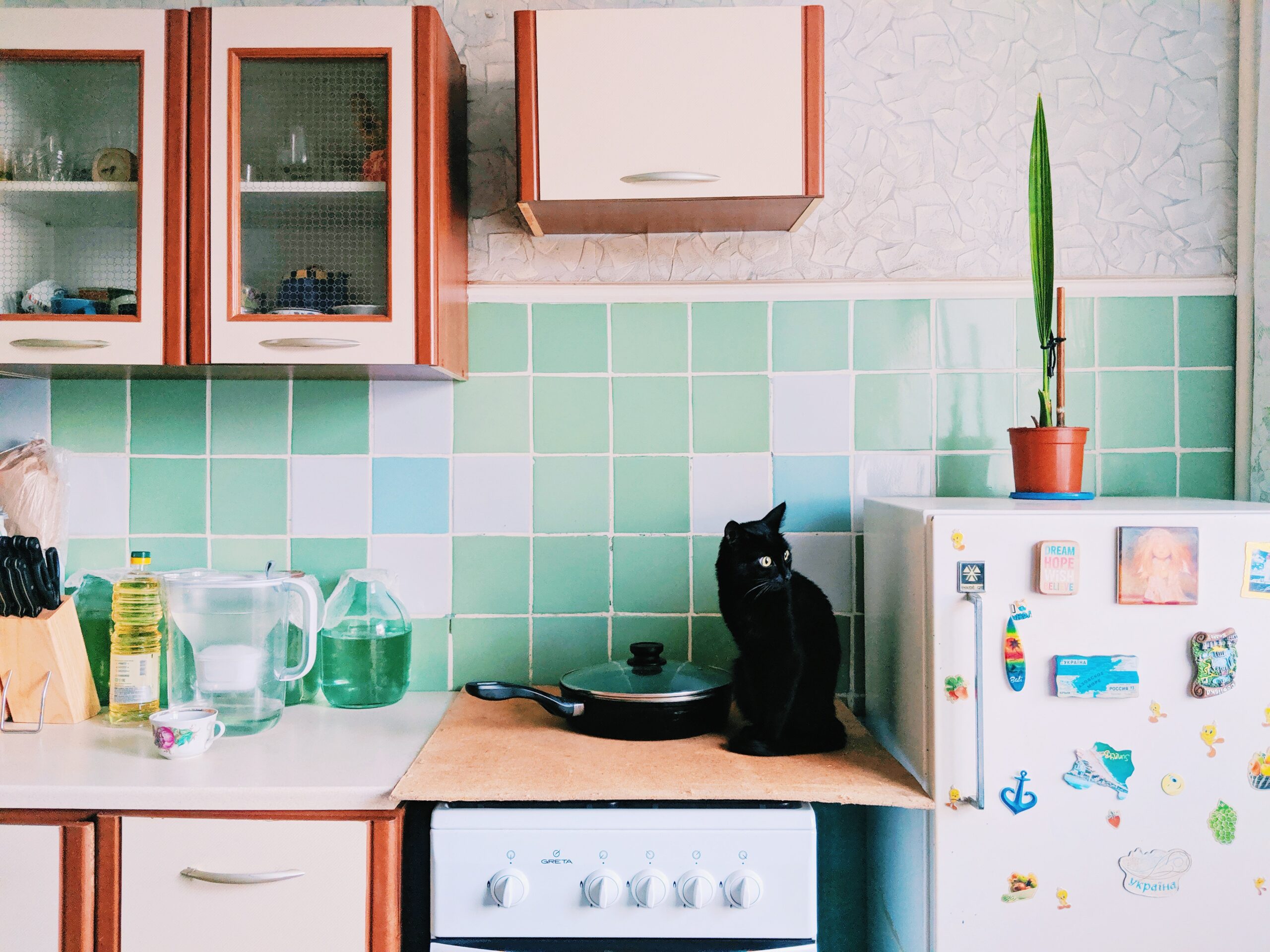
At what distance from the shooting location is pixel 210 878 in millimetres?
1191

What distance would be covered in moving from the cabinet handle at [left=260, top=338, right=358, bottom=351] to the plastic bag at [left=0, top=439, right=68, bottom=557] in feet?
2.18

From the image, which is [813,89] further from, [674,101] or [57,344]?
[57,344]

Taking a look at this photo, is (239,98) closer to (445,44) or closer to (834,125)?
(445,44)

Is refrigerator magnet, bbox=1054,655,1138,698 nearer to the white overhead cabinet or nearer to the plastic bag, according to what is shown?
the white overhead cabinet

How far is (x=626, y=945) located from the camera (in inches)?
46.8

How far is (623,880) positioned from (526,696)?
34 centimetres

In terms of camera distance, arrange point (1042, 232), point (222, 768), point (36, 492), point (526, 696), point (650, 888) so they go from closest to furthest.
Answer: point (650, 888) → point (222, 768) → point (526, 696) → point (1042, 232) → point (36, 492)

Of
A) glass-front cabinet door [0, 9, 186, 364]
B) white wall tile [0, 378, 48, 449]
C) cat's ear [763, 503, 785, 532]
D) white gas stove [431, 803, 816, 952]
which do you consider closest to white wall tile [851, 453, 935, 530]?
cat's ear [763, 503, 785, 532]

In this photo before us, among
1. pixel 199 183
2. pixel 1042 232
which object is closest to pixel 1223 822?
pixel 1042 232

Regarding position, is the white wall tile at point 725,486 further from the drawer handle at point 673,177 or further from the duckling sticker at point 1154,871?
the duckling sticker at point 1154,871

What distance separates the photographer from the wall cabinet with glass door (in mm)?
1407

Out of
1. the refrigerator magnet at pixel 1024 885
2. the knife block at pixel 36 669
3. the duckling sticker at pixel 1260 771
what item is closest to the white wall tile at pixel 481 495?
the knife block at pixel 36 669

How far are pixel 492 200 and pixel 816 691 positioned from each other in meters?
1.20

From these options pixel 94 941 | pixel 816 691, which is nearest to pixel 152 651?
pixel 94 941
